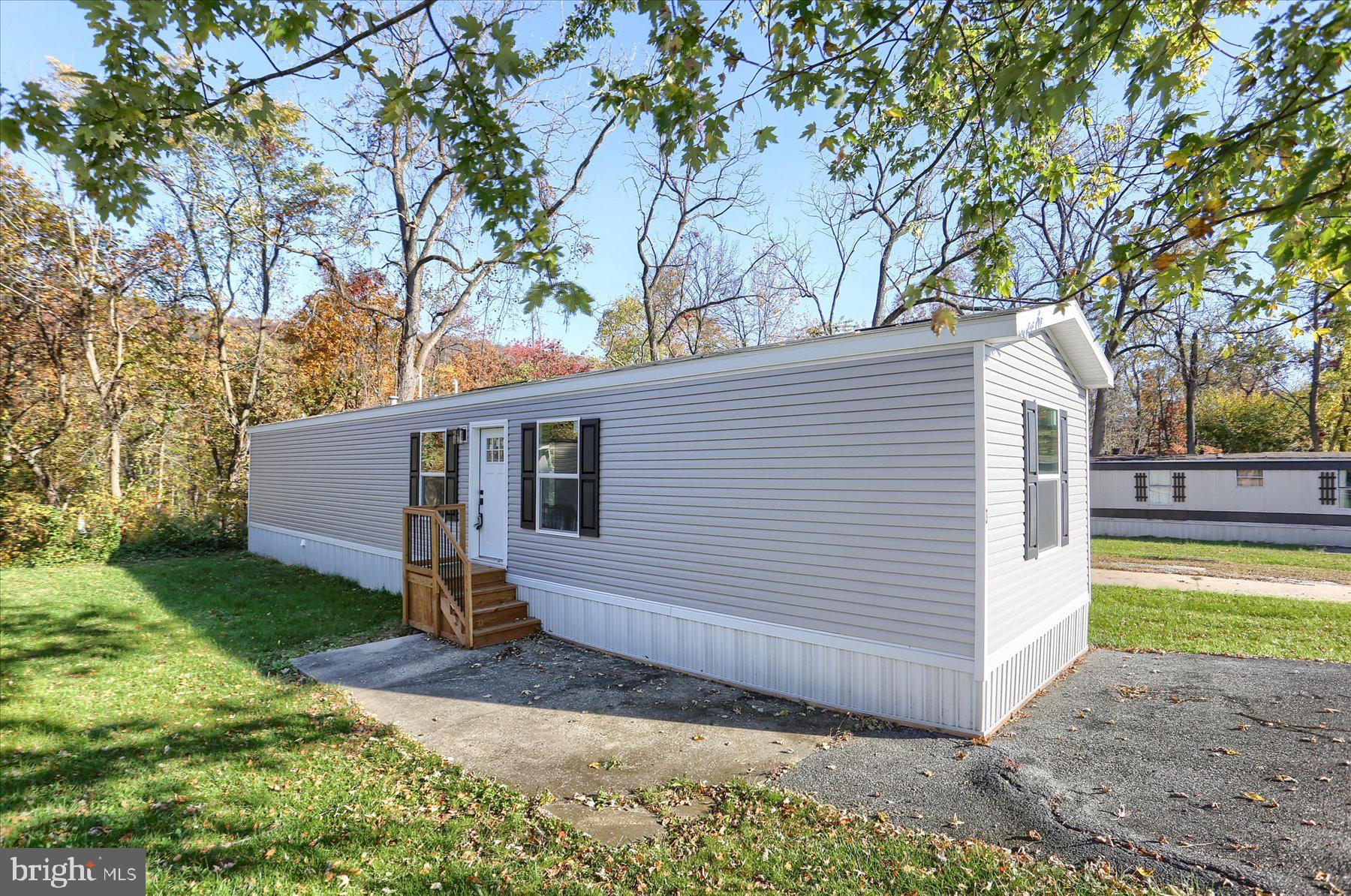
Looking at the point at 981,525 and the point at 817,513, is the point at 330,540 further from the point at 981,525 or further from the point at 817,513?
the point at 981,525

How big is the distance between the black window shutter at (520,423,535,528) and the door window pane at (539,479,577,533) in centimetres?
14

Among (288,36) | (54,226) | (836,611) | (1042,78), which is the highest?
(54,226)

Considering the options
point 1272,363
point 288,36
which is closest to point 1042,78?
point 288,36

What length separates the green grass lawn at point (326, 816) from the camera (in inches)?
125

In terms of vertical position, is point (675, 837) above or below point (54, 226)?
below

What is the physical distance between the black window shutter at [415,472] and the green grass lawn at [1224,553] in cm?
1393

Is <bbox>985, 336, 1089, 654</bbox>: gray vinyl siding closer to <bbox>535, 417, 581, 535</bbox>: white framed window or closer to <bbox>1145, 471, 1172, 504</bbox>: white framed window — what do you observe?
<bbox>535, 417, 581, 535</bbox>: white framed window

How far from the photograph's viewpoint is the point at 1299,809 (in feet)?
12.1

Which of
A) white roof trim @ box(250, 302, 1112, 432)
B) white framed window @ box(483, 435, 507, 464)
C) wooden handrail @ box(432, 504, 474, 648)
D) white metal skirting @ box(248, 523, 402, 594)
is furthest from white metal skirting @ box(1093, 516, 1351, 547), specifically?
white metal skirting @ box(248, 523, 402, 594)

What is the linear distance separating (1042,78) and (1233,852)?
4.02 meters

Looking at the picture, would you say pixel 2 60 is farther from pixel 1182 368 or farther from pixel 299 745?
pixel 1182 368

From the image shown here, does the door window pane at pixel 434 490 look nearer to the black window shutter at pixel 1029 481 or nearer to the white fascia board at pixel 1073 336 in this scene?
the black window shutter at pixel 1029 481

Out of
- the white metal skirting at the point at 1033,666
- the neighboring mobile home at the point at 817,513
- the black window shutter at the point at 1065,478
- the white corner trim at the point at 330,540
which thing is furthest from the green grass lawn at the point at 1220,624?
the white corner trim at the point at 330,540

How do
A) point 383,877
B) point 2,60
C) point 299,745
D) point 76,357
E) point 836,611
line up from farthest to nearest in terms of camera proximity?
point 76,357
point 2,60
point 836,611
point 299,745
point 383,877
